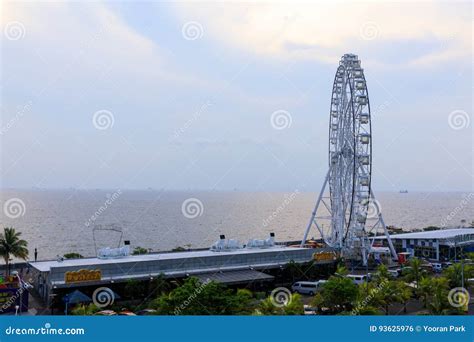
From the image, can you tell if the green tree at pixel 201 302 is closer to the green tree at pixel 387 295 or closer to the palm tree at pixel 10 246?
the green tree at pixel 387 295

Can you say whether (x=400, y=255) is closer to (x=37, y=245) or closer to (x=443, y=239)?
(x=443, y=239)

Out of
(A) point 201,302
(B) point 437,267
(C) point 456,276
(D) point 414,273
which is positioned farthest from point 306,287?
(B) point 437,267

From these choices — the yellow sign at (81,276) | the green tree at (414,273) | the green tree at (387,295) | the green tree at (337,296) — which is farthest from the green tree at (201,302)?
the green tree at (414,273)

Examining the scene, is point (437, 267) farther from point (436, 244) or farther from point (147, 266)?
point (147, 266)

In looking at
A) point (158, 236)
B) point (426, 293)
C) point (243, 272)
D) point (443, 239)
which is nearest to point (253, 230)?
point (158, 236)

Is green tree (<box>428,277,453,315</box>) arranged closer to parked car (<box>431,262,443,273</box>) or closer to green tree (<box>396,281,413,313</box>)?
green tree (<box>396,281,413,313</box>)

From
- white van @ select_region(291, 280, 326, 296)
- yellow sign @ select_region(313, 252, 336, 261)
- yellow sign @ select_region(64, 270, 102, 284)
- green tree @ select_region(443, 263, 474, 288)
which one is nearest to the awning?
white van @ select_region(291, 280, 326, 296)
